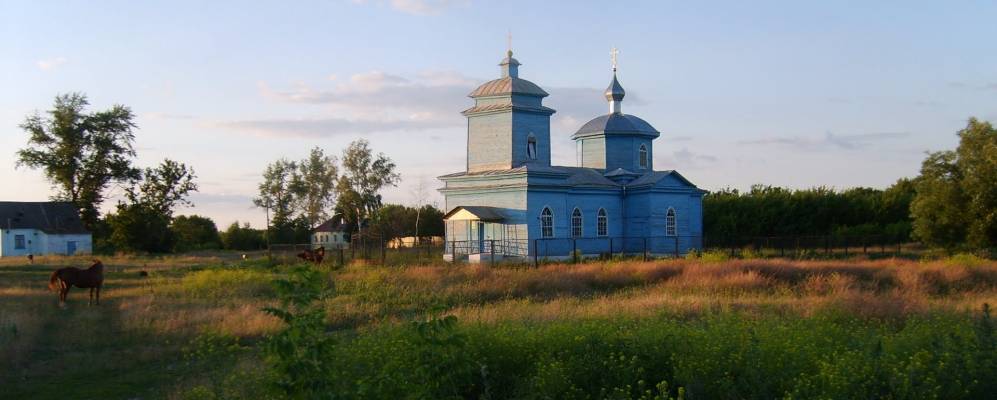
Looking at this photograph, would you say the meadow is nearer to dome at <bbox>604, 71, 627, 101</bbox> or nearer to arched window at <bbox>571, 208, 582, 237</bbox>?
arched window at <bbox>571, 208, 582, 237</bbox>

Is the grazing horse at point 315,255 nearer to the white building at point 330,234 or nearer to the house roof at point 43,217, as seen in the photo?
the house roof at point 43,217

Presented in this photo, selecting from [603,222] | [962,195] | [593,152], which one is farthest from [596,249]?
[962,195]

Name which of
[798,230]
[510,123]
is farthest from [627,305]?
[798,230]

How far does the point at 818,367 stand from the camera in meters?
8.51

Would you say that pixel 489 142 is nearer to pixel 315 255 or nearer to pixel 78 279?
pixel 315 255

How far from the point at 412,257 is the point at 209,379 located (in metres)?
22.3

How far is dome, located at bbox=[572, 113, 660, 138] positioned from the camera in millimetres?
40812

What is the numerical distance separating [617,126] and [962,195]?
570 inches

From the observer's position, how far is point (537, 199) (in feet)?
112

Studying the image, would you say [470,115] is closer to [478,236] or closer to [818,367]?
[478,236]

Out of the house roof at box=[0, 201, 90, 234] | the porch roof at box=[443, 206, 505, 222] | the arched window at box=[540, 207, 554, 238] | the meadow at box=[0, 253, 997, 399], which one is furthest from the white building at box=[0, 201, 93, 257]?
the meadow at box=[0, 253, 997, 399]

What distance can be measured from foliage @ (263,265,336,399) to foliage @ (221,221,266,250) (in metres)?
62.7

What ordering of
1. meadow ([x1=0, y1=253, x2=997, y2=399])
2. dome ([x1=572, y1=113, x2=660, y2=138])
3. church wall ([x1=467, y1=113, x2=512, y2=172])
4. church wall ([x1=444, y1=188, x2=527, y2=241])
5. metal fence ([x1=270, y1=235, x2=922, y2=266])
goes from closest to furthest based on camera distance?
meadow ([x1=0, y1=253, x2=997, y2=399]) < metal fence ([x1=270, y1=235, x2=922, y2=266]) < church wall ([x1=444, y1=188, x2=527, y2=241]) < church wall ([x1=467, y1=113, x2=512, y2=172]) < dome ([x1=572, y1=113, x2=660, y2=138])

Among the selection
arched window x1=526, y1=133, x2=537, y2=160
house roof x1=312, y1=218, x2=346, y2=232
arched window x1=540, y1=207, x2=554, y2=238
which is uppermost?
arched window x1=526, y1=133, x2=537, y2=160
